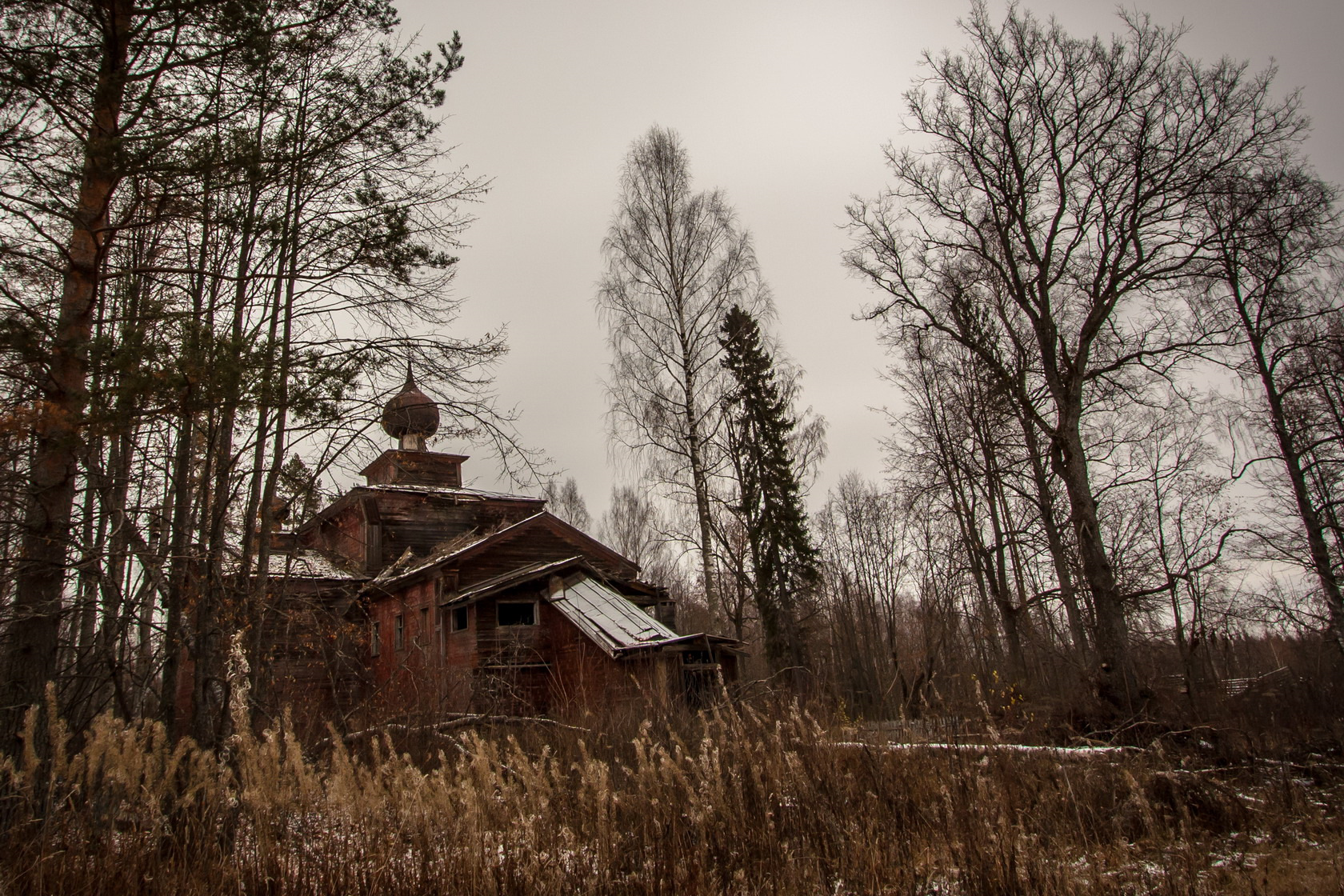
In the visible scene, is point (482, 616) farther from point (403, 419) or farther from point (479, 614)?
point (403, 419)

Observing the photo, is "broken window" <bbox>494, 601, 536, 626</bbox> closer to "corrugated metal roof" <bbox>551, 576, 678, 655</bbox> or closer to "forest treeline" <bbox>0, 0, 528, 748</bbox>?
"corrugated metal roof" <bbox>551, 576, 678, 655</bbox>

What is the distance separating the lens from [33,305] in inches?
251

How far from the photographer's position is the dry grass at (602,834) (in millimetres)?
3492

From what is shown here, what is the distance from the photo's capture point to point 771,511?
22.1 m

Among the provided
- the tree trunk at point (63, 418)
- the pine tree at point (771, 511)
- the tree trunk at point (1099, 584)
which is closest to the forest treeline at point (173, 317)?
the tree trunk at point (63, 418)

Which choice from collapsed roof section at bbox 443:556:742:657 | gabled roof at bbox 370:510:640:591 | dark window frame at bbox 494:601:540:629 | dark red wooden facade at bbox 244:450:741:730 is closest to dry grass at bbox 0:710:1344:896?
dark red wooden facade at bbox 244:450:741:730

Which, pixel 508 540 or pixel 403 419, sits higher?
pixel 508 540

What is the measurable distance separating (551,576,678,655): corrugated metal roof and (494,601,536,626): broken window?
0.87m

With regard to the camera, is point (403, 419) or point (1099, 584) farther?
point (1099, 584)

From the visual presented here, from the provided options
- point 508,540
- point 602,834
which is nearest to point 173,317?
point 602,834

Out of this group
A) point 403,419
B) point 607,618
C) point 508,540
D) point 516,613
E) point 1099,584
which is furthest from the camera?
point 508,540

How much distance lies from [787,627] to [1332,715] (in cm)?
1303

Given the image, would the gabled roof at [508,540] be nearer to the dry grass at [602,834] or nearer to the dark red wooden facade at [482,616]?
the dark red wooden facade at [482,616]

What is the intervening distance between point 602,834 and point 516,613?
16144 mm
